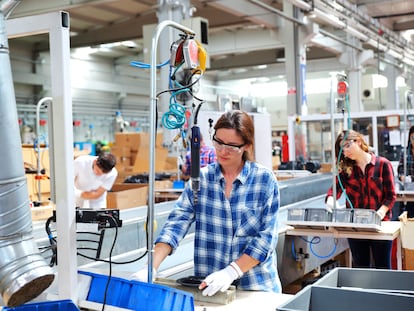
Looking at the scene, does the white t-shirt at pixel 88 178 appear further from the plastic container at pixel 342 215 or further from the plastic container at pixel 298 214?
the plastic container at pixel 342 215

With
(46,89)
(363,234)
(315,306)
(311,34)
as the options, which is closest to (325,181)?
(363,234)

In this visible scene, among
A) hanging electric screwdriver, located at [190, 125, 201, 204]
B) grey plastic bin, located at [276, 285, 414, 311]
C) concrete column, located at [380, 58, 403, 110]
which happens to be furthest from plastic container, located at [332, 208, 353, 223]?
concrete column, located at [380, 58, 403, 110]

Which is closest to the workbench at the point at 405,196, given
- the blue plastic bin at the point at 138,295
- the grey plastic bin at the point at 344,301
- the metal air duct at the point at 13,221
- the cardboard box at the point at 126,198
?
the cardboard box at the point at 126,198

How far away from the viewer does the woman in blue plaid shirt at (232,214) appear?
1.66 m

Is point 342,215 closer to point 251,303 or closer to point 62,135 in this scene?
point 251,303

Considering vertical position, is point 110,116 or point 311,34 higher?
point 311,34

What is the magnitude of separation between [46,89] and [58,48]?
32.2 ft

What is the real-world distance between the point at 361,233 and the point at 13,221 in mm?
2092

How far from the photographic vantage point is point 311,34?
7.70 m

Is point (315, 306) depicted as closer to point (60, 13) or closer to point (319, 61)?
point (60, 13)

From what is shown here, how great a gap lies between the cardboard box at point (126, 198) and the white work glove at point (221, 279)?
2.84m

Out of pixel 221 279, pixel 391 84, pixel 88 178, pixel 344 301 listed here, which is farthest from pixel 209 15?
pixel 344 301

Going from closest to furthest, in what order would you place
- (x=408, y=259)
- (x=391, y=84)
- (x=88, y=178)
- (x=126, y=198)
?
1. (x=408, y=259)
2. (x=88, y=178)
3. (x=126, y=198)
4. (x=391, y=84)

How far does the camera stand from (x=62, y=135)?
1.23m
